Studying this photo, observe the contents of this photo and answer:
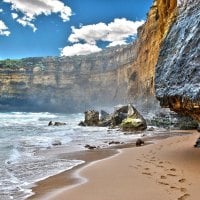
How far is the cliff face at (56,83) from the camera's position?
101 m

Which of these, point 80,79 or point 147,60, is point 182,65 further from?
point 80,79

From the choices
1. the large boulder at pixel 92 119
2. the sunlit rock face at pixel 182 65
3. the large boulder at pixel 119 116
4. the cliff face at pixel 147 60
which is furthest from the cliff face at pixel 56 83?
the sunlit rock face at pixel 182 65

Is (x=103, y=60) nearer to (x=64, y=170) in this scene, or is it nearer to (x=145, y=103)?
(x=145, y=103)

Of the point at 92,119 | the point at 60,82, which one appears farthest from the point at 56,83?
the point at 92,119

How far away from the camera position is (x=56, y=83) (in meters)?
104

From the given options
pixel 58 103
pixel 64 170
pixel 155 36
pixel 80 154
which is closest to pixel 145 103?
pixel 155 36

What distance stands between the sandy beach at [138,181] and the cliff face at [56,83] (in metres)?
88.1

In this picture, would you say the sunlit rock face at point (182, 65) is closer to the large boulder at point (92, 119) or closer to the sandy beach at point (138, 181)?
the sandy beach at point (138, 181)

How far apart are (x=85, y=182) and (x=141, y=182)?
3.77 feet

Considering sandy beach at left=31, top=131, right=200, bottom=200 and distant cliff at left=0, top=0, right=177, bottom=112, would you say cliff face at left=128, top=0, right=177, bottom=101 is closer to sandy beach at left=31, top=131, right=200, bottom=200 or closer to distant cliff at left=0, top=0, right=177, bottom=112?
distant cliff at left=0, top=0, right=177, bottom=112

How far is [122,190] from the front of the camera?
19.5ft

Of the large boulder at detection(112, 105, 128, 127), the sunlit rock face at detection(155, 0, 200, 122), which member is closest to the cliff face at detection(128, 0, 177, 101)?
the large boulder at detection(112, 105, 128, 127)

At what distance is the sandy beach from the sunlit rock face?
1.42 metres

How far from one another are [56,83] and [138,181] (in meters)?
99.0
